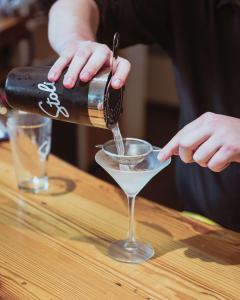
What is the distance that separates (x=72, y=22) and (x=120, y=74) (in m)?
0.37

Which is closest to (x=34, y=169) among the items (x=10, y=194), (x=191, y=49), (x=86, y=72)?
(x=10, y=194)

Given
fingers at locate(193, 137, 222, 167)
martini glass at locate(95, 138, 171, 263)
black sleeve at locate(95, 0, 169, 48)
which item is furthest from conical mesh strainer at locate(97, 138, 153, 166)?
black sleeve at locate(95, 0, 169, 48)

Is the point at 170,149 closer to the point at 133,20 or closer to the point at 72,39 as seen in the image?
the point at 72,39

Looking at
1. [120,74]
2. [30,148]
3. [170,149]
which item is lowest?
[30,148]

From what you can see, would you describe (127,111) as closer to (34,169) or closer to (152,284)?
(34,169)

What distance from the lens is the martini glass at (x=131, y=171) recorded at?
0.95 metres

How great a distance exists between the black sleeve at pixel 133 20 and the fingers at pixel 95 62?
39 cm

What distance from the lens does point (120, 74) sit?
0.96 m

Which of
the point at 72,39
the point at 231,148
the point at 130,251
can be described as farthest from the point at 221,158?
the point at 72,39

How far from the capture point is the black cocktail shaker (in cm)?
93

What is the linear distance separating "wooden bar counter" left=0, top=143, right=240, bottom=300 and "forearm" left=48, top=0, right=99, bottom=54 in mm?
360

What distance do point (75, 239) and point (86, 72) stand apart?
13.6 inches

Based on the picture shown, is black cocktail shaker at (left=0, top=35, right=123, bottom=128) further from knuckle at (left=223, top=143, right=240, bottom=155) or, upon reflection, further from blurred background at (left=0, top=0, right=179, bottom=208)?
blurred background at (left=0, top=0, right=179, bottom=208)

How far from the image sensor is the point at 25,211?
115 centimetres
